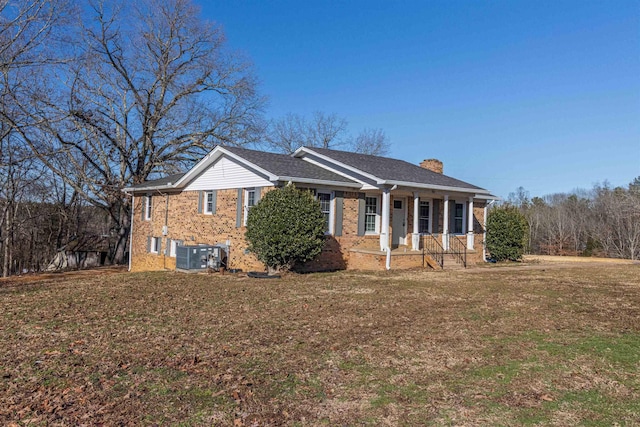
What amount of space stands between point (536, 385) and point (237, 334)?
3991mm

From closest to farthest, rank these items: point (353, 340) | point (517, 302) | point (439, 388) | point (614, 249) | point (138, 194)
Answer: point (439, 388)
point (353, 340)
point (517, 302)
point (138, 194)
point (614, 249)

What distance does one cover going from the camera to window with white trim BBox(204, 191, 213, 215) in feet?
59.9

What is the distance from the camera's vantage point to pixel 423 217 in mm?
19188

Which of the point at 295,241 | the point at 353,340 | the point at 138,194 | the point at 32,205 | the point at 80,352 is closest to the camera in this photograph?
the point at 80,352

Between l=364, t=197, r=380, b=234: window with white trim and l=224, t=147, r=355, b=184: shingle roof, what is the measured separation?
4.14 feet

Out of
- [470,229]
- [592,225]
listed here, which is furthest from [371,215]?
[592,225]

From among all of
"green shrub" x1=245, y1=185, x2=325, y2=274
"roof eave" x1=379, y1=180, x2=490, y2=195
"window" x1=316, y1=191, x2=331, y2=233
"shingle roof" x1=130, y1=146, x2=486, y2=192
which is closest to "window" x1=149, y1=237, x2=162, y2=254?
"shingle roof" x1=130, y1=146, x2=486, y2=192

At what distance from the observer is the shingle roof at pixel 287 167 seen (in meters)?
15.4

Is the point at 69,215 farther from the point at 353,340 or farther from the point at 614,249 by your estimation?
the point at 614,249

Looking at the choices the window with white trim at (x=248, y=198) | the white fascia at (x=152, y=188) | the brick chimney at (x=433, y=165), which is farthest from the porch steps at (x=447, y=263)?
the white fascia at (x=152, y=188)

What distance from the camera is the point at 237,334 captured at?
6727 mm

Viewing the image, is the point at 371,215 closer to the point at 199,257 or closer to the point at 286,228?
the point at 286,228

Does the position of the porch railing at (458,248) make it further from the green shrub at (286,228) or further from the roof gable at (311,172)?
the green shrub at (286,228)

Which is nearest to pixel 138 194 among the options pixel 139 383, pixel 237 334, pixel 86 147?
pixel 86 147
